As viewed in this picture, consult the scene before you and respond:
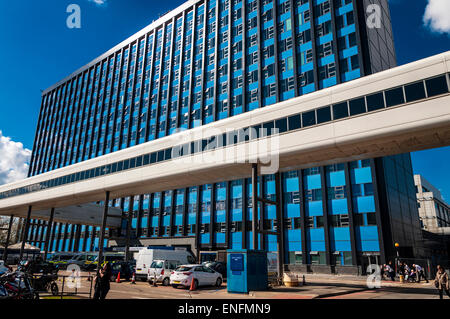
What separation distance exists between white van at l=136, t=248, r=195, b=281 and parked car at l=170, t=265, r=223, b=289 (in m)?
4.60

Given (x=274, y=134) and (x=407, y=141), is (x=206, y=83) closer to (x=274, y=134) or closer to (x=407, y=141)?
(x=274, y=134)

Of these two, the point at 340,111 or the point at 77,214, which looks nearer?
the point at 340,111

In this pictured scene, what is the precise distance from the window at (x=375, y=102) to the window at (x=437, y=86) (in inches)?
89.8

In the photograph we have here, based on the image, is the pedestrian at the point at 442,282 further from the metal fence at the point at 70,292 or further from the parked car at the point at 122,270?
the parked car at the point at 122,270

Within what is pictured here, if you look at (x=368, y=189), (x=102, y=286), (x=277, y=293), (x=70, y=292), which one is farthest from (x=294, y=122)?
(x=368, y=189)

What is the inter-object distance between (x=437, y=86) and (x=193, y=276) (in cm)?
1698

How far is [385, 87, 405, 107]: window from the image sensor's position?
18188mm

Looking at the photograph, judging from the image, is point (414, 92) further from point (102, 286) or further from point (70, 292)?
point (70, 292)

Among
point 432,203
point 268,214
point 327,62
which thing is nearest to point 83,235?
point 268,214

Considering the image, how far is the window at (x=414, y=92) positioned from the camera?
57.7 feet

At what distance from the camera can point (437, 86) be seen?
56.3ft

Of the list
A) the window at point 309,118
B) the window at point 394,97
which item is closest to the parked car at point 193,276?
the window at point 309,118

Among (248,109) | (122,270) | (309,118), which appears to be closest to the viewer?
(309,118)

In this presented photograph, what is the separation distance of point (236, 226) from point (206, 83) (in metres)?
24.8
